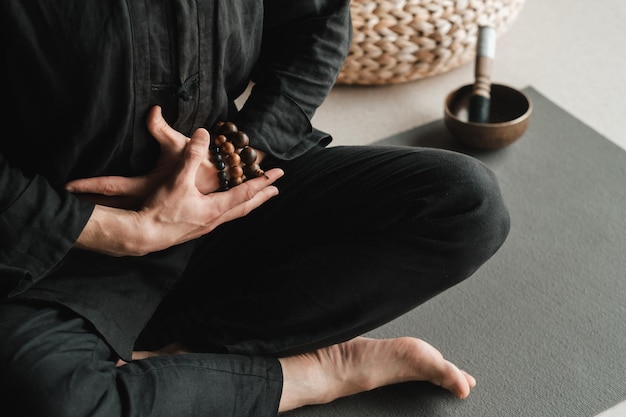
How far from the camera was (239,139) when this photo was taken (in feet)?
3.57

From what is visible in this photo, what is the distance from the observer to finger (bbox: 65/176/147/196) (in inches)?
38.9

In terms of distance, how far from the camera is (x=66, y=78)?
918 mm

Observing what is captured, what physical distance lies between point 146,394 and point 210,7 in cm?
49

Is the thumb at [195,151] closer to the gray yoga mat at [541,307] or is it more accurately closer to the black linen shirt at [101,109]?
the black linen shirt at [101,109]

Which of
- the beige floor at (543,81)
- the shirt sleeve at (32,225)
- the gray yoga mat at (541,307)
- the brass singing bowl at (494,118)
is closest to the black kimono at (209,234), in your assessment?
the shirt sleeve at (32,225)

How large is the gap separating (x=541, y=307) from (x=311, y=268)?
503mm

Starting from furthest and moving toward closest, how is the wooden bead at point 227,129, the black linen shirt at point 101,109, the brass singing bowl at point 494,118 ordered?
the brass singing bowl at point 494,118 < the wooden bead at point 227,129 < the black linen shirt at point 101,109

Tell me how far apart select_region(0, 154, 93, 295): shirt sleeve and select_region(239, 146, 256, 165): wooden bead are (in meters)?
0.23

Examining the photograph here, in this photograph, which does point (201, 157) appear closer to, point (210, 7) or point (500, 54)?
point (210, 7)

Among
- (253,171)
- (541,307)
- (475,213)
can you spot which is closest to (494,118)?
(541,307)

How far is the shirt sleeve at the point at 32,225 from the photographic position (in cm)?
93

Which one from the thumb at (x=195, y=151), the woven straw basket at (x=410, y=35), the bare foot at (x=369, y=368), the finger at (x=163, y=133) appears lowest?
the bare foot at (x=369, y=368)

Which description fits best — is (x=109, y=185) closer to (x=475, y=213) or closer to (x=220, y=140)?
(x=220, y=140)

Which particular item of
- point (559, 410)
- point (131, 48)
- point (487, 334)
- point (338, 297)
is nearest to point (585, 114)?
point (487, 334)
